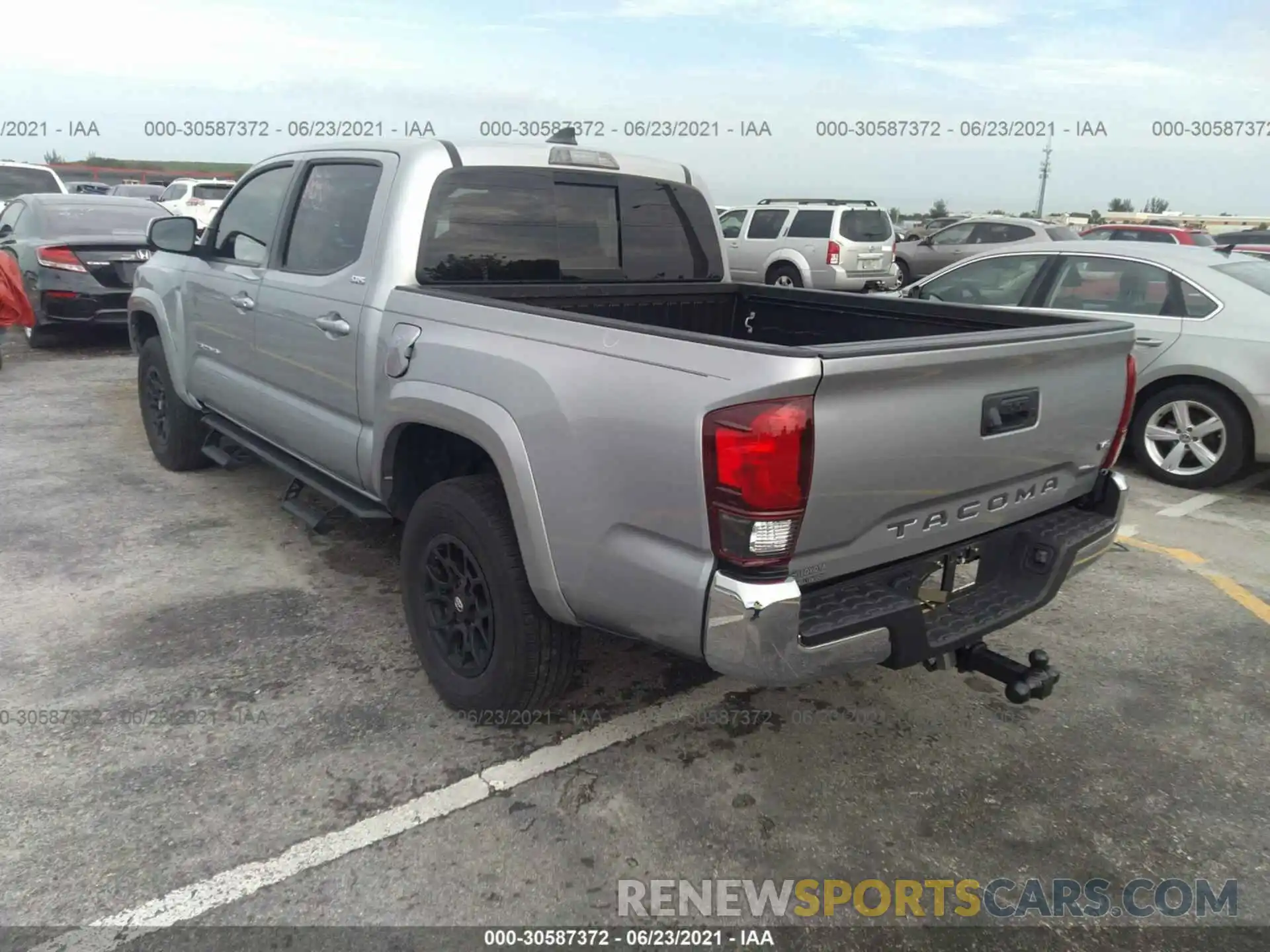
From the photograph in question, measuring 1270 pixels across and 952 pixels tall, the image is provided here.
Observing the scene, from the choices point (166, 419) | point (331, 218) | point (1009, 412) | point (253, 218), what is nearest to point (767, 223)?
point (166, 419)

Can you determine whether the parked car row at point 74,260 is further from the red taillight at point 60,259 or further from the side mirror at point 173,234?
the side mirror at point 173,234

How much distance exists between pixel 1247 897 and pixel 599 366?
7.48 feet

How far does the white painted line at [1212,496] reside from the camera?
575 centimetres

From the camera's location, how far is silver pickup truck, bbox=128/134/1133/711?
226 cm

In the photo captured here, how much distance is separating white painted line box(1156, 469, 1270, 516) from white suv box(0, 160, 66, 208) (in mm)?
15549

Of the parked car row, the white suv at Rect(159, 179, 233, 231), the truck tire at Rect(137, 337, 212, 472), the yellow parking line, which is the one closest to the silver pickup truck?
the truck tire at Rect(137, 337, 212, 472)

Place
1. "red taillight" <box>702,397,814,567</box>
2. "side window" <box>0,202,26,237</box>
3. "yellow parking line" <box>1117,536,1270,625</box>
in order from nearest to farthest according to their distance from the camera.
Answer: "red taillight" <box>702,397,814,567</box>, "yellow parking line" <box>1117,536,1270,625</box>, "side window" <box>0,202,26,237</box>

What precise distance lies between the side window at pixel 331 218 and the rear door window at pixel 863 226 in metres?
12.9

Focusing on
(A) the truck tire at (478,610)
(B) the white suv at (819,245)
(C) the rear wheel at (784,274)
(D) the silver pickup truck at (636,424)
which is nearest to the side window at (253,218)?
(D) the silver pickup truck at (636,424)

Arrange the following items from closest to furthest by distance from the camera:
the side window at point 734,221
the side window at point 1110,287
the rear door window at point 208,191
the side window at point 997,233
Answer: the side window at point 1110,287 < the side window at point 997,233 < the side window at point 734,221 < the rear door window at point 208,191

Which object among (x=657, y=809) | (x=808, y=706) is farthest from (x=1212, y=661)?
(x=657, y=809)

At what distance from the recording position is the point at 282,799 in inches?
109

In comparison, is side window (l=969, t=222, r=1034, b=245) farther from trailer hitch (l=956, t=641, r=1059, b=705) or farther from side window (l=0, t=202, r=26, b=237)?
trailer hitch (l=956, t=641, r=1059, b=705)

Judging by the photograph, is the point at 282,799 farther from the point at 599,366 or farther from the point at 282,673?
the point at 599,366
